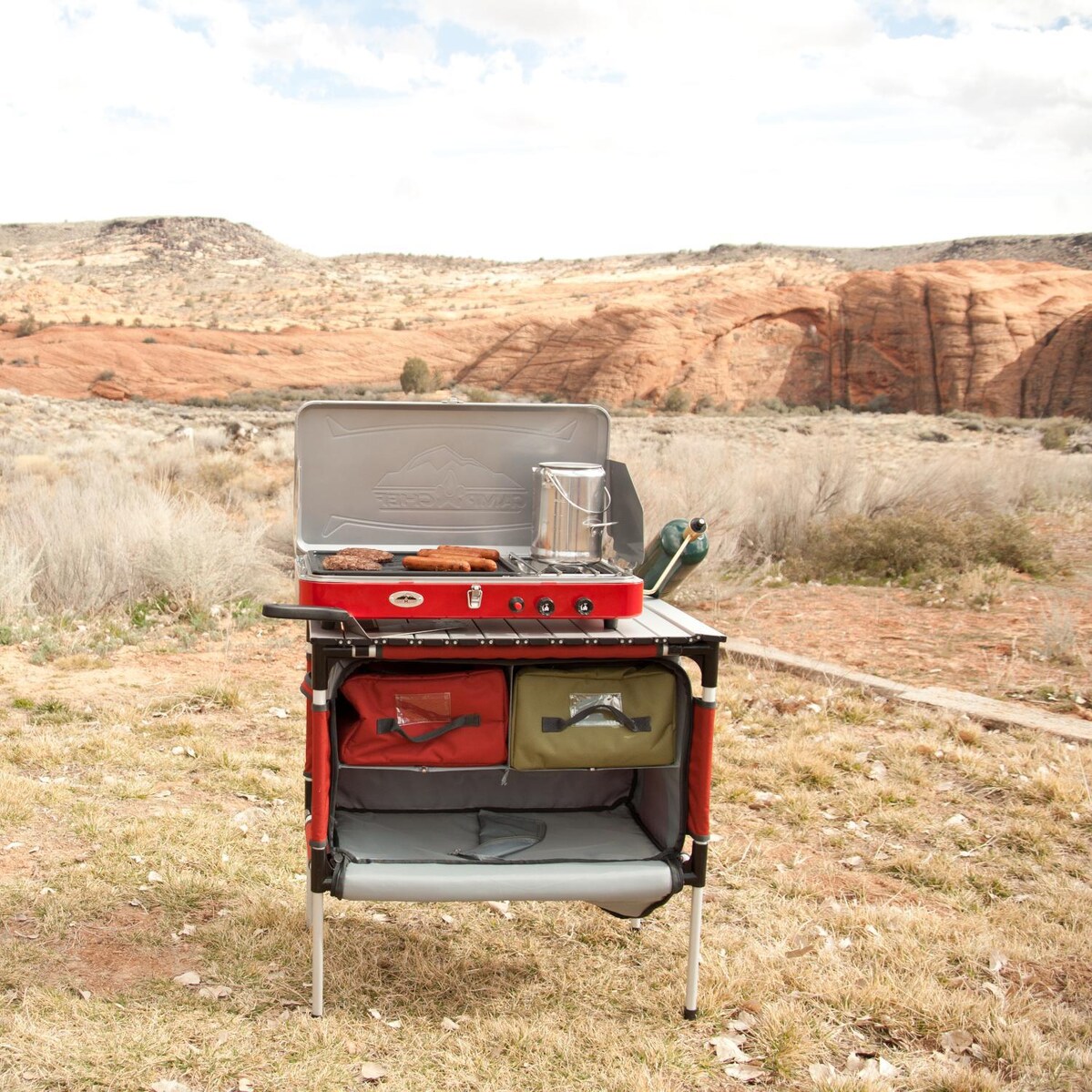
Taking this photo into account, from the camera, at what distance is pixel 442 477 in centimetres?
318

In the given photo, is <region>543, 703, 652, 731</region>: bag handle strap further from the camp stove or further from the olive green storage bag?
the camp stove

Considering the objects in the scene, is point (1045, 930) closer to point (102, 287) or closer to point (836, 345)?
point (836, 345)

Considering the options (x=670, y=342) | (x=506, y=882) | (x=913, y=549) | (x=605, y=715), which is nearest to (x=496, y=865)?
(x=506, y=882)

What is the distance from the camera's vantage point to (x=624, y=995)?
3020 mm

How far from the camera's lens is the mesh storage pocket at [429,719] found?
108 inches

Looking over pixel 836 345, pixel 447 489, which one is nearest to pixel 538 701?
pixel 447 489

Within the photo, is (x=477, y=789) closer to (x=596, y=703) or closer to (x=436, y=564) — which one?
(x=596, y=703)

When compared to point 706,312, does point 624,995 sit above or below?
below

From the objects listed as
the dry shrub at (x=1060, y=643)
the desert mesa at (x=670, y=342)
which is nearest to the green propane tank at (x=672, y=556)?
the dry shrub at (x=1060, y=643)

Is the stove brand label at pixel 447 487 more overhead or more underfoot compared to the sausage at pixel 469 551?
more overhead

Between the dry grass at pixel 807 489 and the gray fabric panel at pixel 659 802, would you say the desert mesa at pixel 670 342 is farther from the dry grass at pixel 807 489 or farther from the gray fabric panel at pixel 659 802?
the gray fabric panel at pixel 659 802

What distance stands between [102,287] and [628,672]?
195 ft

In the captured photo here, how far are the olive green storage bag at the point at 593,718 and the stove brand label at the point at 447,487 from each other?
2.15 feet

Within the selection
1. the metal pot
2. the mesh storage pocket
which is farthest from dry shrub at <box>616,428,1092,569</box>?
the mesh storage pocket
